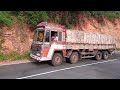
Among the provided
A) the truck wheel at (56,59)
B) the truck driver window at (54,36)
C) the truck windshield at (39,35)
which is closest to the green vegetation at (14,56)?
the truck windshield at (39,35)

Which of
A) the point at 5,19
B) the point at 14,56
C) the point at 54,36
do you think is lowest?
the point at 14,56

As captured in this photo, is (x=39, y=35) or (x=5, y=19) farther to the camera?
(x=5, y=19)

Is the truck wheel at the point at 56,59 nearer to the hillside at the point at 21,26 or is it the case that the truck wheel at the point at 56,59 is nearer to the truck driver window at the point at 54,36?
the truck driver window at the point at 54,36

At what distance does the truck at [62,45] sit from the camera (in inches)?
530

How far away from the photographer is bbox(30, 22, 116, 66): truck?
13.5m

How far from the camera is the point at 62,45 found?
1441cm

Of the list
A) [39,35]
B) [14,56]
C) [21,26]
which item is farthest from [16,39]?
[39,35]

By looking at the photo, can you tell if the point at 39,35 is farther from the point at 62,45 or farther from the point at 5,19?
the point at 5,19

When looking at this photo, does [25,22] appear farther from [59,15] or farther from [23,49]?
[59,15]

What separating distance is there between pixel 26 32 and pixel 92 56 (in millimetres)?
7057

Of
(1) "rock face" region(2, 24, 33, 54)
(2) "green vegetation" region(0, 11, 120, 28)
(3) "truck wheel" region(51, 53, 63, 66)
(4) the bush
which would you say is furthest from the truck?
(2) "green vegetation" region(0, 11, 120, 28)

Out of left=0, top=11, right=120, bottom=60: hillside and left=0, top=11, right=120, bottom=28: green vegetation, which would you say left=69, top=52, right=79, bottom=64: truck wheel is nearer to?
left=0, top=11, right=120, bottom=60: hillside

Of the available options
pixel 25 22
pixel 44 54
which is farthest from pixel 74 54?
pixel 25 22

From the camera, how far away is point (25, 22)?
19188 millimetres
